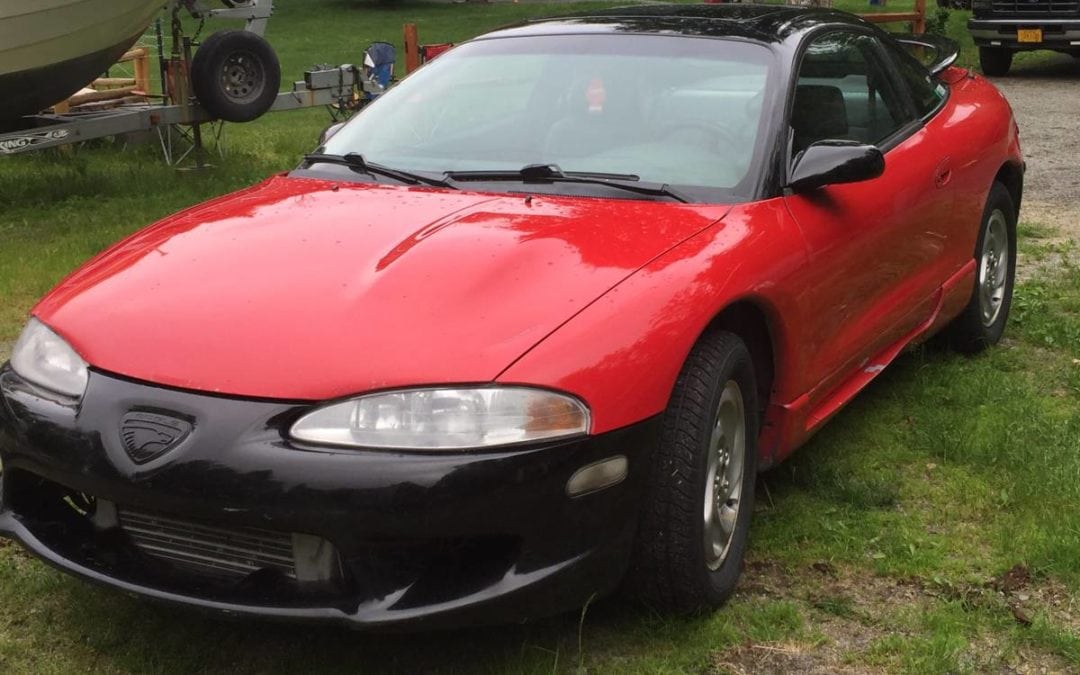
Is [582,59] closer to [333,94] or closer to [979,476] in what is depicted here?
[979,476]

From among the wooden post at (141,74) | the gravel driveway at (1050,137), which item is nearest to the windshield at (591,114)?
the gravel driveway at (1050,137)

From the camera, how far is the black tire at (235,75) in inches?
390

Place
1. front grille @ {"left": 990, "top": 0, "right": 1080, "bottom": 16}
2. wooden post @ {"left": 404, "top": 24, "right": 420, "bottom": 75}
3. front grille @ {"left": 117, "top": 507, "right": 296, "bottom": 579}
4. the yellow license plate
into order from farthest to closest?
the yellow license plate < front grille @ {"left": 990, "top": 0, "right": 1080, "bottom": 16} < wooden post @ {"left": 404, "top": 24, "right": 420, "bottom": 75} < front grille @ {"left": 117, "top": 507, "right": 296, "bottom": 579}

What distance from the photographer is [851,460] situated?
4176 millimetres

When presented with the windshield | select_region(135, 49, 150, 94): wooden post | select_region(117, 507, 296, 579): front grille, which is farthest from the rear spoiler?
select_region(135, 49, 150, 94): wooden post

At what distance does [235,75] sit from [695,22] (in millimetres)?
6857

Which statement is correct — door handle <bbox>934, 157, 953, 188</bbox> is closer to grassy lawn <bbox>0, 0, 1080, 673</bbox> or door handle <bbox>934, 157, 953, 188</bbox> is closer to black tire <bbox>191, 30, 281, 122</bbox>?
grassy lawn <bbox>0, 0, 1080, 673</bbox>

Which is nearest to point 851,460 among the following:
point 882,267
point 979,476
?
point 979,476

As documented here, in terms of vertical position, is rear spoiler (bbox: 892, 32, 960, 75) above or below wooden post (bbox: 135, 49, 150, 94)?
above

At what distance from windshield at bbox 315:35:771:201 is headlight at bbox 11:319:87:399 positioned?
4.00 ft

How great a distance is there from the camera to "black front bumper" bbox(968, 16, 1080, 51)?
50.2 ft

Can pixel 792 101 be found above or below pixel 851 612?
above

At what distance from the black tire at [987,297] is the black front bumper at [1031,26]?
11198mm

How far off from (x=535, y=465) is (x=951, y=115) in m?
3.03
